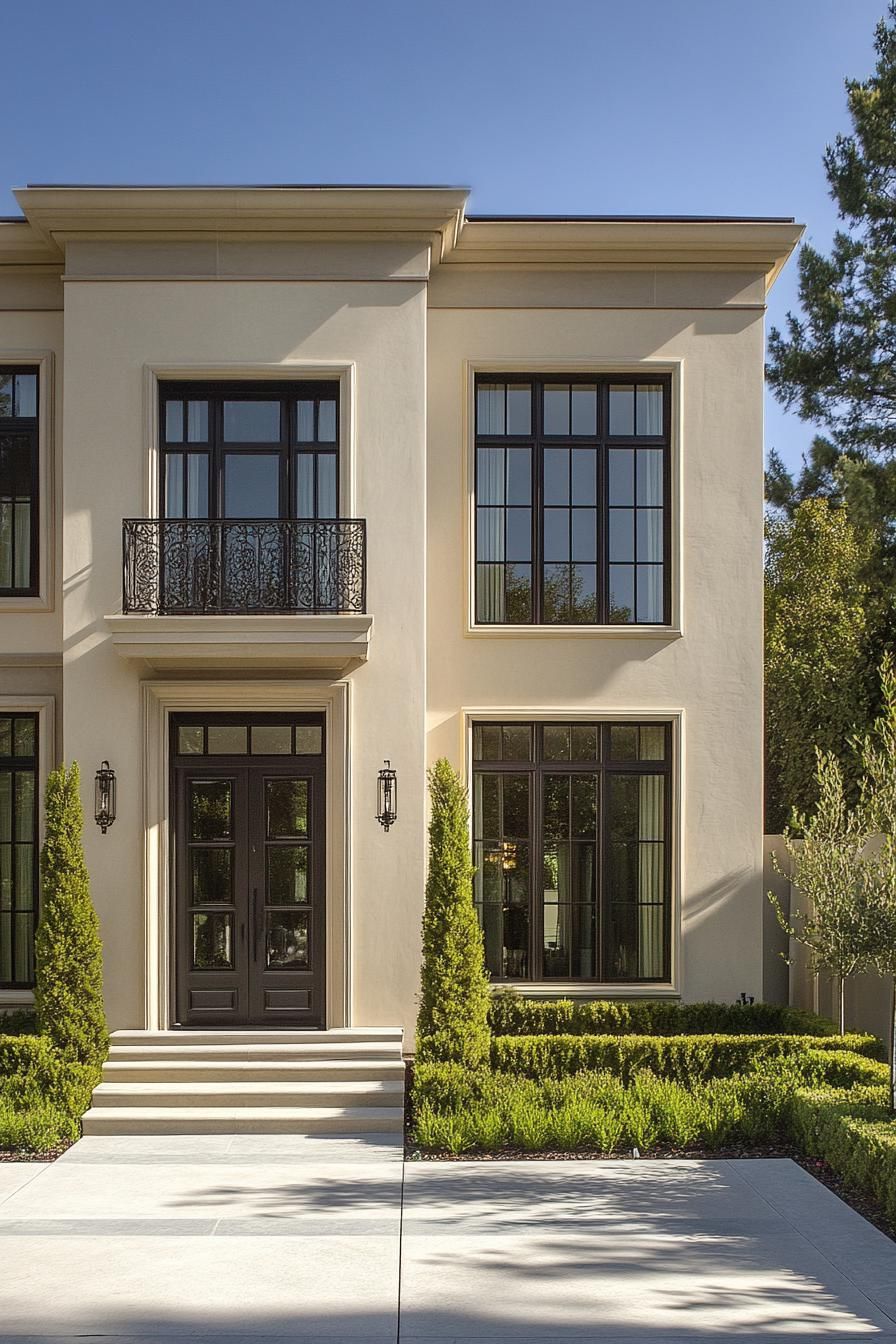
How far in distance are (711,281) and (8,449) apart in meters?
7.84

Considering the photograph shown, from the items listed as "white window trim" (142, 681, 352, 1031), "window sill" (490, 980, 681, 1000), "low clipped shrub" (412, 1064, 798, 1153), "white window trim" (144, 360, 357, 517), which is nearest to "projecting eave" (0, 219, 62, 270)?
"white window trim" (144, 360, 357, 517)

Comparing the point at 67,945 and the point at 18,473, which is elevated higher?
the point at 18,473

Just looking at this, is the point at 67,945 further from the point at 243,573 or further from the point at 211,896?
the point at 243,573

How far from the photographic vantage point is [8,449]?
13.7 metres

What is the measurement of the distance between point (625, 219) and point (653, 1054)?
27.8 ft

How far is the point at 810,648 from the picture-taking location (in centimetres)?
2612

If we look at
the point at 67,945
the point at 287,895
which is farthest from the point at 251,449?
the point at 67,945

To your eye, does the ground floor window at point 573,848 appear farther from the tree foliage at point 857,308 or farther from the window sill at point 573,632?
the tree foliage at point 857,308

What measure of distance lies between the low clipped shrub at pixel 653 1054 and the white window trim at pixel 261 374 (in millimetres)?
5525

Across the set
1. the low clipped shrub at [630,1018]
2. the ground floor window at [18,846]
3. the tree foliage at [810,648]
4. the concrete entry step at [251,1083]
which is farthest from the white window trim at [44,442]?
the tree foliage at [810,648]

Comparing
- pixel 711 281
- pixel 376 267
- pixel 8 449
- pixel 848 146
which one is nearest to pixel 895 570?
pixel 848 146

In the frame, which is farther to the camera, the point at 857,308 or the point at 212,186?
the point at 857,308

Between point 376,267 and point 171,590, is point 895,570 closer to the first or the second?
point 376,267

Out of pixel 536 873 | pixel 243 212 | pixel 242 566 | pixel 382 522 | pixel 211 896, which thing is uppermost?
pixel 243 212
